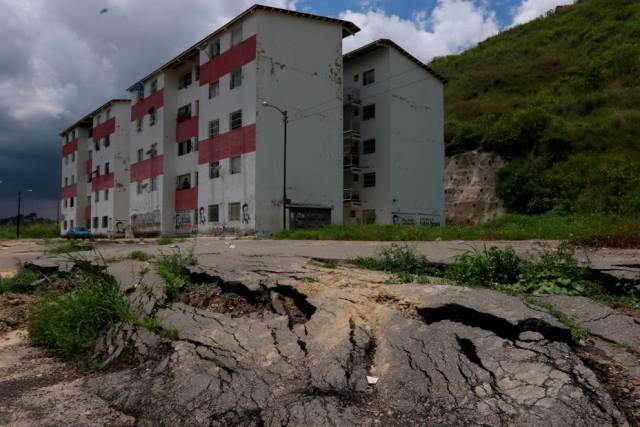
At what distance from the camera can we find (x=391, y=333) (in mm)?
4246

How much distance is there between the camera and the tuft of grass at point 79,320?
5500 millimetres

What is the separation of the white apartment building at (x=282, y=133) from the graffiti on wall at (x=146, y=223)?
0.27 feet

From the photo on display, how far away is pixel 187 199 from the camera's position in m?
31.1

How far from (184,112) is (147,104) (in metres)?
4.46

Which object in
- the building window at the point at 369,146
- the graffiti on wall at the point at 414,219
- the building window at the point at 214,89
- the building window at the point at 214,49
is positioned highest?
the building window at the point at 214,49

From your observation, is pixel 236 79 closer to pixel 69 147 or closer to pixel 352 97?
pixel 352 97

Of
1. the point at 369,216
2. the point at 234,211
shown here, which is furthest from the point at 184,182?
the point at 369,216

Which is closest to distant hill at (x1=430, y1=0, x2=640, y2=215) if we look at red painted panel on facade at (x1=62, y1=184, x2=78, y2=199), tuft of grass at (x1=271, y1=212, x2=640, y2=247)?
tuft of grass at (x1=271, y1=212, x2=640, y2=247)

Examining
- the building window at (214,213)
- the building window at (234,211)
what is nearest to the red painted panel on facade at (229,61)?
the building window at (214,213)

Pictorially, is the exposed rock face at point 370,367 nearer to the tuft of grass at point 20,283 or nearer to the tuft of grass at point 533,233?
the tuft of grass at point 533,233

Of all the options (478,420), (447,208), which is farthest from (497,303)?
(447,208)

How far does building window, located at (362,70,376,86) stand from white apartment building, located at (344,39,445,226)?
6cm

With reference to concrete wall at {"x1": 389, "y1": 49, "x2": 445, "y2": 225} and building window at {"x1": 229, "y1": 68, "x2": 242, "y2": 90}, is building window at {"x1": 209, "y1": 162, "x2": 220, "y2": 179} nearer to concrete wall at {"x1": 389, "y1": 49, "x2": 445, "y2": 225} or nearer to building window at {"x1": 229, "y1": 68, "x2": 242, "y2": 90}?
building window at {"x1": 229, "y1": 68, "x2": 242, "y2": 90}

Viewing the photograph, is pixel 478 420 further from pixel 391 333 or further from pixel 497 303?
pixel 497 303
